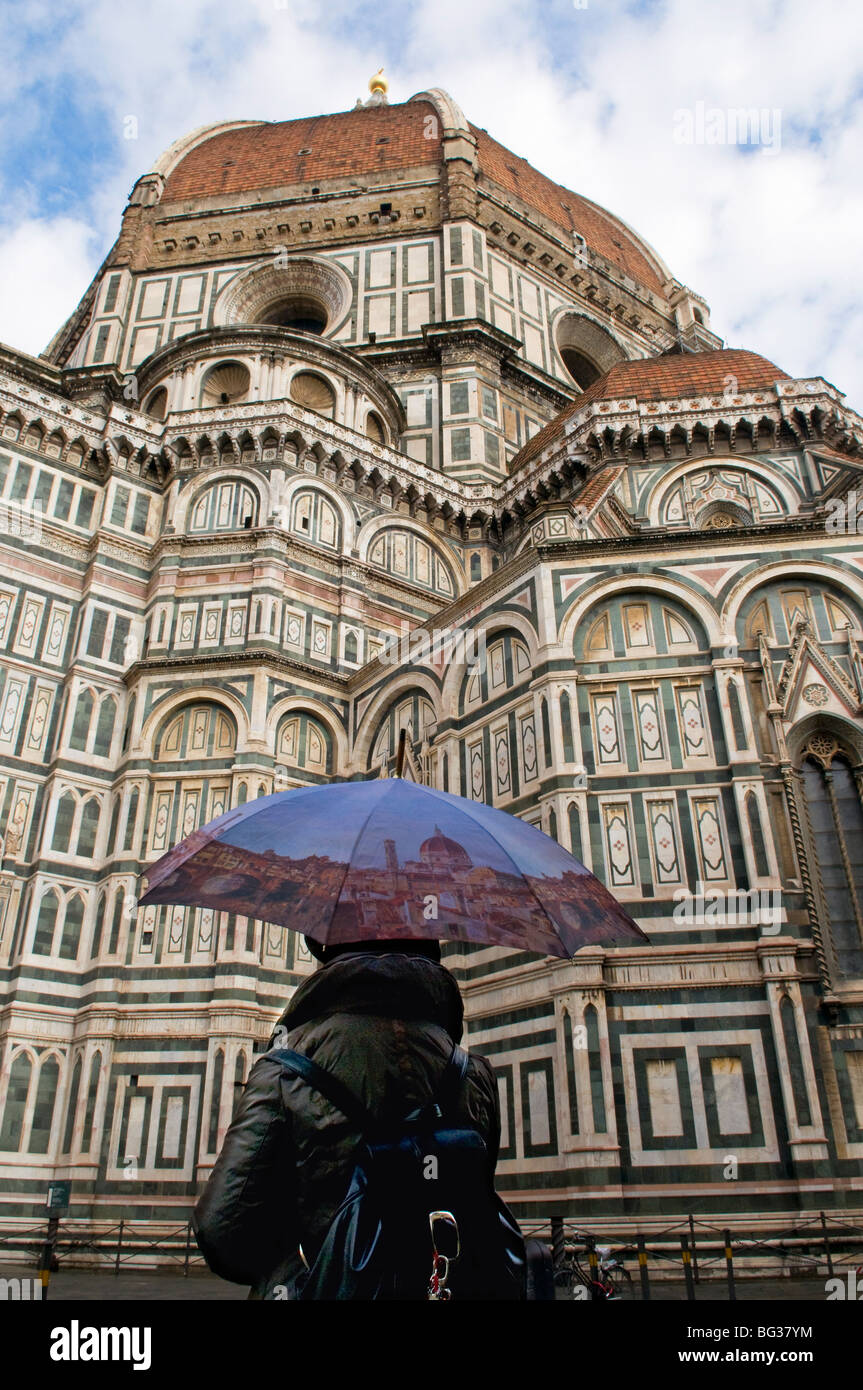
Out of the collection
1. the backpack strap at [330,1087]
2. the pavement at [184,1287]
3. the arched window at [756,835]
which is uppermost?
the arched window at [756,835]

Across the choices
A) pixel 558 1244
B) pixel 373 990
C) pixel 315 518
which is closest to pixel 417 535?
pixel 315 518

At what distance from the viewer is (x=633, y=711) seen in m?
16.9

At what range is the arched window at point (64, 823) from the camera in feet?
67.5

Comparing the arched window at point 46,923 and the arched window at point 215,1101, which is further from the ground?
the arched window at point 46,923

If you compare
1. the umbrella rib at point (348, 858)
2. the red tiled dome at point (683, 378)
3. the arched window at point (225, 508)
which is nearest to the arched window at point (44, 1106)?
the arched window at point (225, 508)

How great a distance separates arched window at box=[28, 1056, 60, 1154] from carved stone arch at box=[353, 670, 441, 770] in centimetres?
866

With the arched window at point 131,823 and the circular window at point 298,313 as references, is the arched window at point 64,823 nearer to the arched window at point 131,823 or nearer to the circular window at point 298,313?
the arched window at point 131,823

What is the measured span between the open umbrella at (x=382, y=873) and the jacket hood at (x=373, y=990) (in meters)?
0.39

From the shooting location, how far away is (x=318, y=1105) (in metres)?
3.44

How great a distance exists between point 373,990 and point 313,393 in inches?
1082

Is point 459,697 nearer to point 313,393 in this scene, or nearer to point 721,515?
point 721,515

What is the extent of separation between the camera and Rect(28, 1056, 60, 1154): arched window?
18125 millimetres

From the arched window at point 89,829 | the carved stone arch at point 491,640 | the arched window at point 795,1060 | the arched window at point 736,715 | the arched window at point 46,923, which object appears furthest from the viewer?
the arched window at point 89,829
